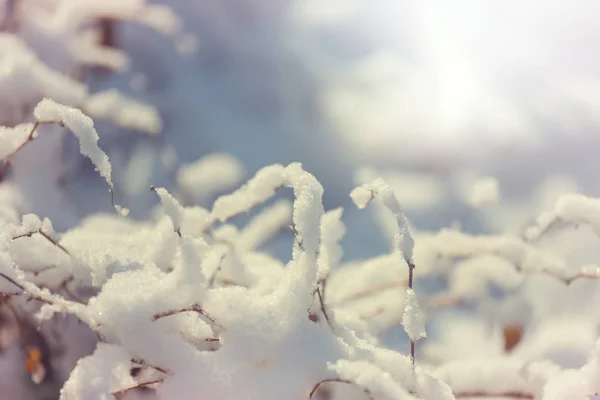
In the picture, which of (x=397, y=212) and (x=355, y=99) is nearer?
(x=397, y=212)

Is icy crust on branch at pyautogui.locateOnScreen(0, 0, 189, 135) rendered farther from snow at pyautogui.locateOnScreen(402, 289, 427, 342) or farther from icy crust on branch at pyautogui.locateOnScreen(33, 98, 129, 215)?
snow at pyautogui.locateOnScreen(402, 289, 427, 342)

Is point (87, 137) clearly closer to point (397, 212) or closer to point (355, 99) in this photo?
point (397, 212)

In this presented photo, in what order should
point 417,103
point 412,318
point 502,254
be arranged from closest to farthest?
point 412,318 < point 502,254 < point 417,103

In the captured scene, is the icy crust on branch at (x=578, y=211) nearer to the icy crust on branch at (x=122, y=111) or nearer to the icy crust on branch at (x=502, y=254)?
the icy crust on branch at (x=502, y=254)

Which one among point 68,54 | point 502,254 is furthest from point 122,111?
point 502,254

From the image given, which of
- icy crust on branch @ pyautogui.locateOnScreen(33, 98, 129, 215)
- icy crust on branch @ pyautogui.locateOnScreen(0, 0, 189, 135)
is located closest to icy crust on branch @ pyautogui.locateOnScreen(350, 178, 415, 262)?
icy crust on branch @ pyautogui.locateOnScreen(33, 98, 129, 215)

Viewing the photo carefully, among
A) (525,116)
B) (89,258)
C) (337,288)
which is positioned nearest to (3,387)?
(89,258)

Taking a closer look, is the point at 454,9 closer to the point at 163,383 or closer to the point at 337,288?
the point at 337,288

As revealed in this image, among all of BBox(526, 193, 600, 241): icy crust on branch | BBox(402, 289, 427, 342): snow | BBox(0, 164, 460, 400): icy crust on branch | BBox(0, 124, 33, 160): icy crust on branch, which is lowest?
BBox(0, 164, 460, 400): icy crust on branch

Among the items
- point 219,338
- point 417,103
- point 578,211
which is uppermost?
point 417,103
